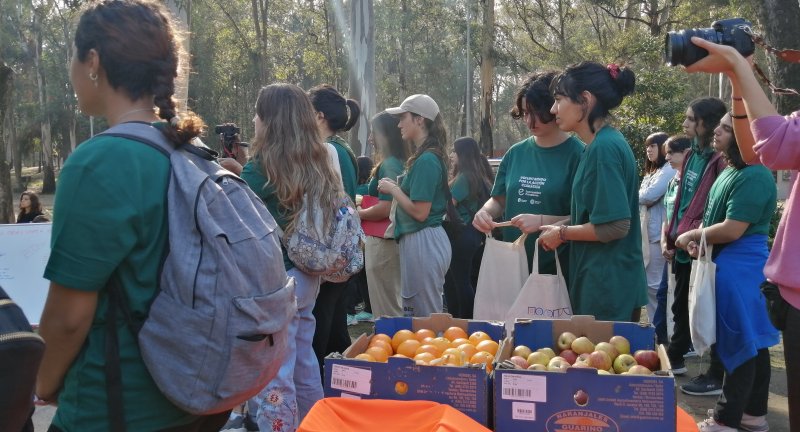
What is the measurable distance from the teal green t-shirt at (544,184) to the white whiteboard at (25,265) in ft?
8.68

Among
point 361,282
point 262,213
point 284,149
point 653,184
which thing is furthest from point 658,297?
point 262,213

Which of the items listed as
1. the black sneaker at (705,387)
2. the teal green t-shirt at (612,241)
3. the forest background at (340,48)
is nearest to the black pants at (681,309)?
the black sneaker at (705,387)

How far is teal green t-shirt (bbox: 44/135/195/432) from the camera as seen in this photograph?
1625 mm

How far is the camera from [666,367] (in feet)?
7.71

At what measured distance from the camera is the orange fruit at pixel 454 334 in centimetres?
289

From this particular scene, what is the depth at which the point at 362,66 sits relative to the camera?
46.2 feet

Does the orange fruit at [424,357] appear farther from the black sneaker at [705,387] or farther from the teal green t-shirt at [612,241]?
the black sneaker at [705,387]

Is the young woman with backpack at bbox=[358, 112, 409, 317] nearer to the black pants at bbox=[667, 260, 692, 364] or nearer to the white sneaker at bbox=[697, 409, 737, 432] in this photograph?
the black pants at bbox=[667, 260, 692, 364]

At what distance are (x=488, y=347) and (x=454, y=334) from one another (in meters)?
0.23

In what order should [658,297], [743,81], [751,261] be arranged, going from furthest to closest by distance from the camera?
[658,297], [751,261], [743,81]

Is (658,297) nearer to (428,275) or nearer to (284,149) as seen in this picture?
(428,275)

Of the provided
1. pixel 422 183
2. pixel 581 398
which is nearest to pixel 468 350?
pixel 581 398

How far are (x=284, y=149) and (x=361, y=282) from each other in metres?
4.76

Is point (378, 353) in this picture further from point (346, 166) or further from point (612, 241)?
point (346, 166)
